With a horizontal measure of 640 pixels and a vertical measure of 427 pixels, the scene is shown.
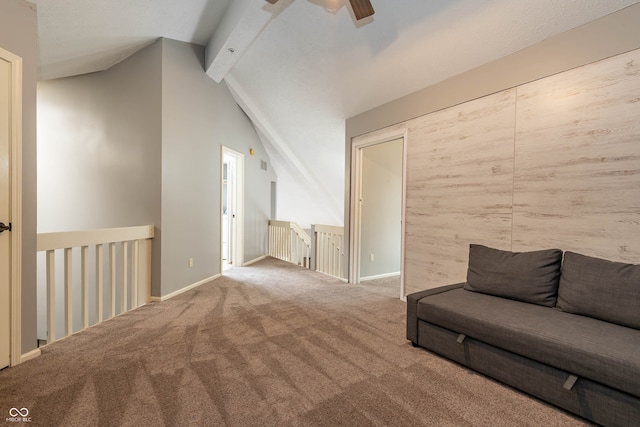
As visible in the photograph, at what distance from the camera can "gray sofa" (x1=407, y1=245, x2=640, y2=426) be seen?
1378 mm

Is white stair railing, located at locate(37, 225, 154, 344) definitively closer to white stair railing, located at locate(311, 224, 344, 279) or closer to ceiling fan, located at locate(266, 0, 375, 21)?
white stair railing, located at locate(311, 224, 344, 279)

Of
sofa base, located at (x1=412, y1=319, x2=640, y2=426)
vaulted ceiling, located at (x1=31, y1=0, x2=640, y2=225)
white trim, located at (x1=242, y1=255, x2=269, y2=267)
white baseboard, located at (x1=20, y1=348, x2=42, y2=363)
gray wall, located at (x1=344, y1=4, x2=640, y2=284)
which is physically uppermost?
vaulted ceiling, located at (x1=31, y1=0, x2=640, y2=225)

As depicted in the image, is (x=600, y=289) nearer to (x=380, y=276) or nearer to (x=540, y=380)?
(x=540, y=380)

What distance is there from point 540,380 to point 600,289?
2.22ft

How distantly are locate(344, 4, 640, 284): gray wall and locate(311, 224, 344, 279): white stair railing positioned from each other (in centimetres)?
208

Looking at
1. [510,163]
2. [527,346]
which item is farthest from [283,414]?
[510,163]

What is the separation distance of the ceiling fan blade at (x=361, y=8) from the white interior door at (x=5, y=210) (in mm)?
2337

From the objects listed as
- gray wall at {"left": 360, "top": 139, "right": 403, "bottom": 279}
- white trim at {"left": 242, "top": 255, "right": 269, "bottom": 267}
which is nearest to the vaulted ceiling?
gray wall at {"left": 360, "top": 139, "right": 403, "bottom": 279}

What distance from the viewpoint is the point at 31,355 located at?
199 cm

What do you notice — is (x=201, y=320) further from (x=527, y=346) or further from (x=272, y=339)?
(x=527, y=346)

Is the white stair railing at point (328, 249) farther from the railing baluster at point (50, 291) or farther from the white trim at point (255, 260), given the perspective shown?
the railing baluster at point (50, 291)

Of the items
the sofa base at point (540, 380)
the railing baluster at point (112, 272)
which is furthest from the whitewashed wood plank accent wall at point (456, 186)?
the railing baluster at point (112, 272)

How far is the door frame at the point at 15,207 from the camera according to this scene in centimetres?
188

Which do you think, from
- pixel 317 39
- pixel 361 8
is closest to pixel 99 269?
pixel 361 8
